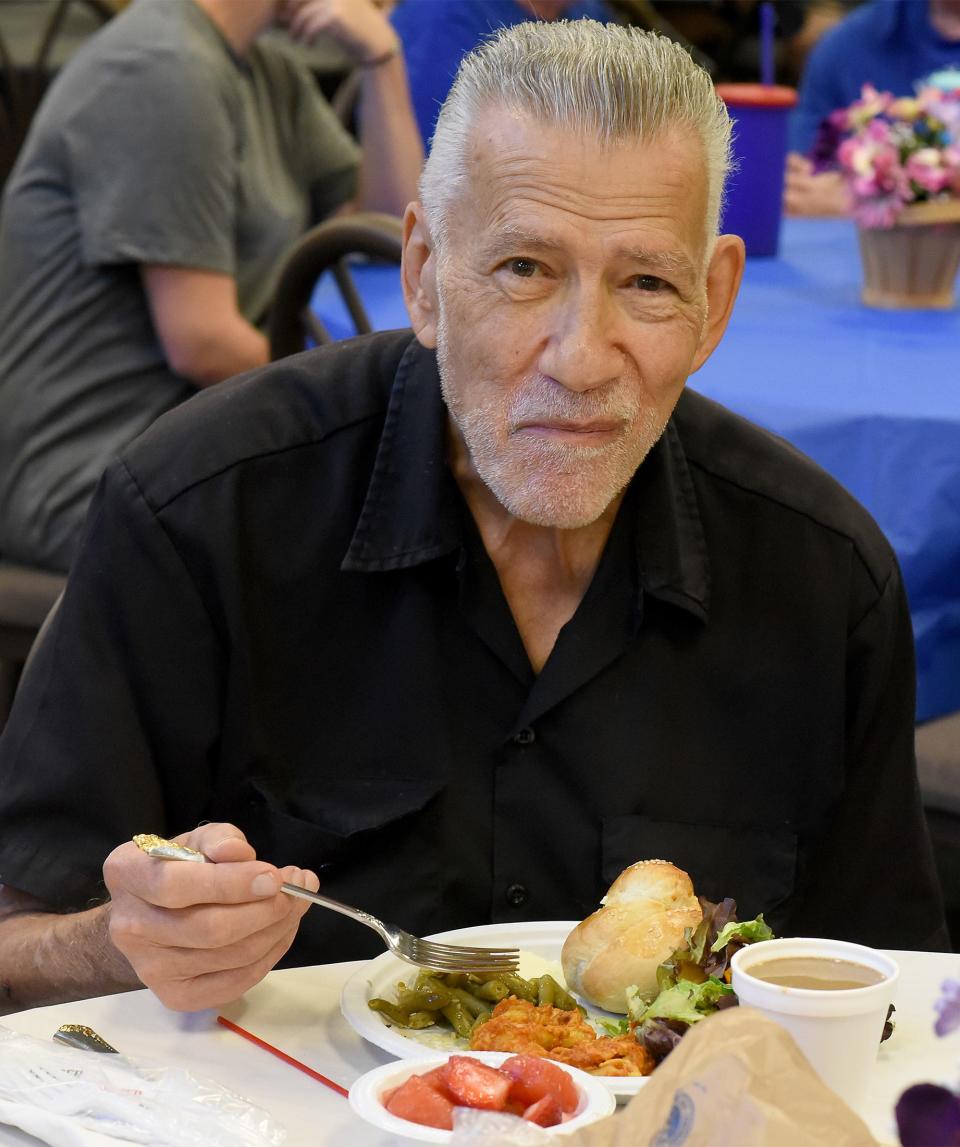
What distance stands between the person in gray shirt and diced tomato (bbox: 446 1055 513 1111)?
208cm

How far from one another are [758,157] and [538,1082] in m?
2.77

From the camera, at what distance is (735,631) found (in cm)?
168

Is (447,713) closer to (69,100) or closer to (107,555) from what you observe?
(107,555)

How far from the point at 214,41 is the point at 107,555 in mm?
1877

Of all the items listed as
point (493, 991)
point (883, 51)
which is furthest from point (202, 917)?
point (883, 51)

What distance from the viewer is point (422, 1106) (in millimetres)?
1014

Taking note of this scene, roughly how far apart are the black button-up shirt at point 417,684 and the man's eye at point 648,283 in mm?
228

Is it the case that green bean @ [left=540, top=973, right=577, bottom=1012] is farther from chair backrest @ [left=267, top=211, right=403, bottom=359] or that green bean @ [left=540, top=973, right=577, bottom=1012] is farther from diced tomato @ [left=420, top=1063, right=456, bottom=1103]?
chair backrest @ [left=267, top=211, right=403, bottom=359]

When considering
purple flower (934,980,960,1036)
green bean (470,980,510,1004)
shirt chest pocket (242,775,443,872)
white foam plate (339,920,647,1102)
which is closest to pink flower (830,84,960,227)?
shirt chest pocket (242,775,443,872)

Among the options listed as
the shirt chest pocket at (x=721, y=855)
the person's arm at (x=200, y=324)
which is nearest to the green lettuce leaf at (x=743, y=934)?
the shirt chest pocket at (x=721, y=855)

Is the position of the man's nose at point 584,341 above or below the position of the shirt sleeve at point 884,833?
above

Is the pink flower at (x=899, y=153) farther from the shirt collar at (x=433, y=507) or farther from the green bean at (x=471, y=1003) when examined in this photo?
the green bean at (x=471, y=1003)

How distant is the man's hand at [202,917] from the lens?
3.92 feet

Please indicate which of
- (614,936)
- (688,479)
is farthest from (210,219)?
(614,936)
